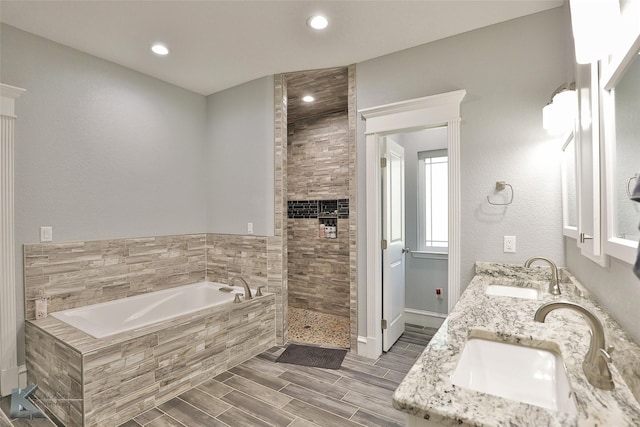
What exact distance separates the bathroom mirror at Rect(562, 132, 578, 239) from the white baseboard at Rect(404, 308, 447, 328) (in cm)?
183

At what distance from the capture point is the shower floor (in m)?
3.36

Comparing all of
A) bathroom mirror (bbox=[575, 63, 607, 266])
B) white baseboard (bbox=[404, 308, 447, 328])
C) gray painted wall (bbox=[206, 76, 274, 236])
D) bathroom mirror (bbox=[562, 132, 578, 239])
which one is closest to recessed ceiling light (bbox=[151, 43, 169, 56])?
gray painted wall (bbox=[206, 76, 274, 236])

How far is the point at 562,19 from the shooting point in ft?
7.11

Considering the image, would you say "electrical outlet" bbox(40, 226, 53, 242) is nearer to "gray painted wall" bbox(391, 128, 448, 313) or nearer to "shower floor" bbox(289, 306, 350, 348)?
"shower floor" bbox(289, 306, 350, 348)

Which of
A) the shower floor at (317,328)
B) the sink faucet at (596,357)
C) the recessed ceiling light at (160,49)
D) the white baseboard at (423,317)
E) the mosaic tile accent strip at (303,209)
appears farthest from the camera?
the mosaic tile accent strip at (303,209)

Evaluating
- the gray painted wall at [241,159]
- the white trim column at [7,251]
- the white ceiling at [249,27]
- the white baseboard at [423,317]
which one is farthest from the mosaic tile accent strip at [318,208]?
the white trim column at [7,251]

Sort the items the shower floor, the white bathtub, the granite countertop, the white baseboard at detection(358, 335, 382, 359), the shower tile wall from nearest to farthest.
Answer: the granite countertop → the white bathtub → the white baseboard at detection(358, 335, 382, 359) → the shower floor → the shower tile wall

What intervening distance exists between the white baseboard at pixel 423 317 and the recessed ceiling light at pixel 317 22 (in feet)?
10.1

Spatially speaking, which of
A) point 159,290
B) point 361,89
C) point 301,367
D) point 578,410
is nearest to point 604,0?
point 578,410

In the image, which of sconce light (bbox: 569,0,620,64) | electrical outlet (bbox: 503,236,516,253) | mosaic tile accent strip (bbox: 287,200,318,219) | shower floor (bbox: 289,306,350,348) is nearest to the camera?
sconce light (bbox: 569,0,620,64)

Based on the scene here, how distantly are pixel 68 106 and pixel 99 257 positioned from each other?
1.34m

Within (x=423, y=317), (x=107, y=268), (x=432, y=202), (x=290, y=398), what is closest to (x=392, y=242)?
(x=432, y=202)

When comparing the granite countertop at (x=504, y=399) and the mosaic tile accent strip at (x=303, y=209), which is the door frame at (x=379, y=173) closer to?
the granite countertop at (x=504, y=399)

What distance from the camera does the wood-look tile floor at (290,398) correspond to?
6.66 feet
